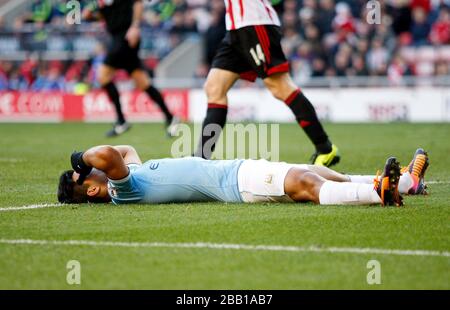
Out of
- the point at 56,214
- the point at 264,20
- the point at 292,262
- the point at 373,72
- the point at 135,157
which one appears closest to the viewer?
the point at 292,262

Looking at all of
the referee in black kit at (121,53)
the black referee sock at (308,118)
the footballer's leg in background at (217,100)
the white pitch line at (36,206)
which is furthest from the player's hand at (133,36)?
the white pitch line at (36,206)

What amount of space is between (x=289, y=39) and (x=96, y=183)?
744 inches

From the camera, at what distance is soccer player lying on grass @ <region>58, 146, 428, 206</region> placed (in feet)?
24.1

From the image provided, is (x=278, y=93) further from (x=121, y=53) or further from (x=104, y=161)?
(x=121, y=53)

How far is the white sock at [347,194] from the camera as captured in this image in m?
7.35

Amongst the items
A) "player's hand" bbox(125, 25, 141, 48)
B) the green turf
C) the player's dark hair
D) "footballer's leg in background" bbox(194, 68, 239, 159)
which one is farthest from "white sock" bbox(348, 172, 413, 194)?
"player's hand" bbox(125, 25, 141, 48)

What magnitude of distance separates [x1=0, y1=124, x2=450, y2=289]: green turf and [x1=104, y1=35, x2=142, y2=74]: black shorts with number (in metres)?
5.36

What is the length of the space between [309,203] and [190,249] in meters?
2.09

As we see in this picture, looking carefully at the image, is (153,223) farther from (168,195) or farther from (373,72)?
(373,72)

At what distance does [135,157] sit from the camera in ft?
26.9

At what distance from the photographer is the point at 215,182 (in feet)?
25.3

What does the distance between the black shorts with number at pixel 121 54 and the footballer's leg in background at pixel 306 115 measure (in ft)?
18.2
